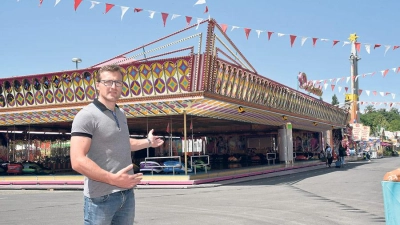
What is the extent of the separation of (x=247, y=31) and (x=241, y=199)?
28.4 feet

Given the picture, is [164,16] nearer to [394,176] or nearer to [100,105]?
[394,176]

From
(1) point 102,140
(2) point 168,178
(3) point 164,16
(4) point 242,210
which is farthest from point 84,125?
(2) point 168,178

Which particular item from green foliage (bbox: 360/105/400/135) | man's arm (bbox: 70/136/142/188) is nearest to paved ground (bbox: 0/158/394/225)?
man's arm (bbox: 70/136/142/188)

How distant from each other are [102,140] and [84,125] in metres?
0.17

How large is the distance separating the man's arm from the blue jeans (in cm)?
19

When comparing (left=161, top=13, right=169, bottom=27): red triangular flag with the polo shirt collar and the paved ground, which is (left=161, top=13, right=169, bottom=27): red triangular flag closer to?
the paved ground

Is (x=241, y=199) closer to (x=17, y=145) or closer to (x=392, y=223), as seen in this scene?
(x=392, y=223)

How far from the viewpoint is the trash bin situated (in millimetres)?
4684

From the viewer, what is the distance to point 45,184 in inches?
779

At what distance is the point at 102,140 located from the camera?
295 cm

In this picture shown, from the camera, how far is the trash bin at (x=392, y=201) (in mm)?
4684

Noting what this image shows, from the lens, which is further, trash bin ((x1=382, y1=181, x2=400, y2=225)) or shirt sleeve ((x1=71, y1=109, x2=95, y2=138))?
trash bin ((x1=382, y1=181, x2=400, y2=225))

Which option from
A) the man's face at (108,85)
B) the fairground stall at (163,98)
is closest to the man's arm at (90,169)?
the man's face at (108,85)

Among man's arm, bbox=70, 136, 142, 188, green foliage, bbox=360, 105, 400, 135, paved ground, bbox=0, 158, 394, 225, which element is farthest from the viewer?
green foliage, bbox=360, 105, 400, 135
